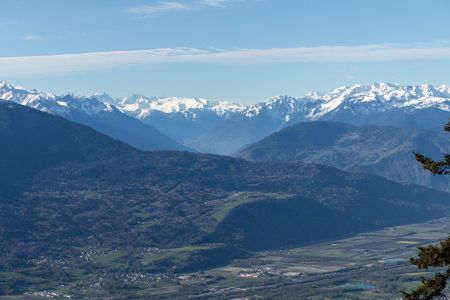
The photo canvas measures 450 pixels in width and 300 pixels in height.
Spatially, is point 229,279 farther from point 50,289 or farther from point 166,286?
point 50,289

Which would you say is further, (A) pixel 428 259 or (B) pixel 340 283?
(B) pixel 340 283

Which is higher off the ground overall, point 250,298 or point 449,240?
point 449,240

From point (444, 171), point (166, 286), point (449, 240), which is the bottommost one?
point (166, 286)

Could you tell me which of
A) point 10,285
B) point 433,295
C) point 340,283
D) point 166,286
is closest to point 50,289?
point 10,285

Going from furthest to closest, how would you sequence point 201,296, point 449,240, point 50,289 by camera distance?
point 50,289 → point 201,296 → point 449,240

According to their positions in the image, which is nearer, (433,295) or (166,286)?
(433,295)

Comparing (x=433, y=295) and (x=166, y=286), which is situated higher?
(x=433, y=295)

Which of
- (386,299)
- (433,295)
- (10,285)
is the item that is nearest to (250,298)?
(386,299)

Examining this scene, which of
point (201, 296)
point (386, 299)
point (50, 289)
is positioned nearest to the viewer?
point (386, 299)

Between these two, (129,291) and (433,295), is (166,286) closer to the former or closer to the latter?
(129,291)
